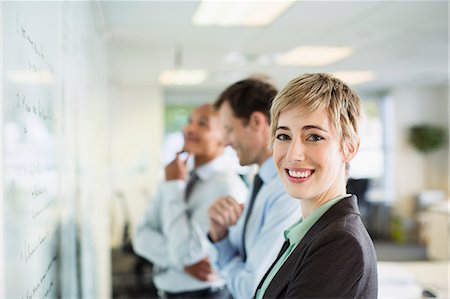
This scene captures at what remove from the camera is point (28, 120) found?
1.16m

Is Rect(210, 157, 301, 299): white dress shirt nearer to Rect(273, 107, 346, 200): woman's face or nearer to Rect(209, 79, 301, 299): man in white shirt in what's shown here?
Rect(209, 79, 301, 299): man in white shirt

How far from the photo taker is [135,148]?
7820 mm

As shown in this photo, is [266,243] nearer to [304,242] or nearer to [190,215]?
[304,242]

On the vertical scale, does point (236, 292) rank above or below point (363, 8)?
below

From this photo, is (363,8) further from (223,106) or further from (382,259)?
(382,259)

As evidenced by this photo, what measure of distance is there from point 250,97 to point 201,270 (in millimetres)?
964

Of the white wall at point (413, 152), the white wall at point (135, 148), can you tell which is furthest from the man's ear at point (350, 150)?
the white wall at point (413, 152)

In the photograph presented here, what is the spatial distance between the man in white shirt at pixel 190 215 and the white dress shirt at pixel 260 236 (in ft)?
1.48

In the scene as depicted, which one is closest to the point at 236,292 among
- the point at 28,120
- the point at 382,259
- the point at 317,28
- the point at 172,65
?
the point at 28,120

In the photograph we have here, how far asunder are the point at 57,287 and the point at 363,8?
2276 millimetres

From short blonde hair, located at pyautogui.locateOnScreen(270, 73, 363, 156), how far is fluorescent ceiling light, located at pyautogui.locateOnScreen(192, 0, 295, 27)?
1.85 metres

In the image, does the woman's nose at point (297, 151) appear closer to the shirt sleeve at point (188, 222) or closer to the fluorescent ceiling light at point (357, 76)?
the shirt sleeve at point (188, 222)

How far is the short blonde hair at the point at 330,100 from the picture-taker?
112 cm

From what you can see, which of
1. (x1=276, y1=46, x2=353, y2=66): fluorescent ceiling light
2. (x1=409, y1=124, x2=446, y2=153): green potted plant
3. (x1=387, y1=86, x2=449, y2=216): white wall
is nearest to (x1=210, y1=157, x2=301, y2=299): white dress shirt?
(x1=276, y1=46, x2=353, y2=66): fluorescent ceiling light
